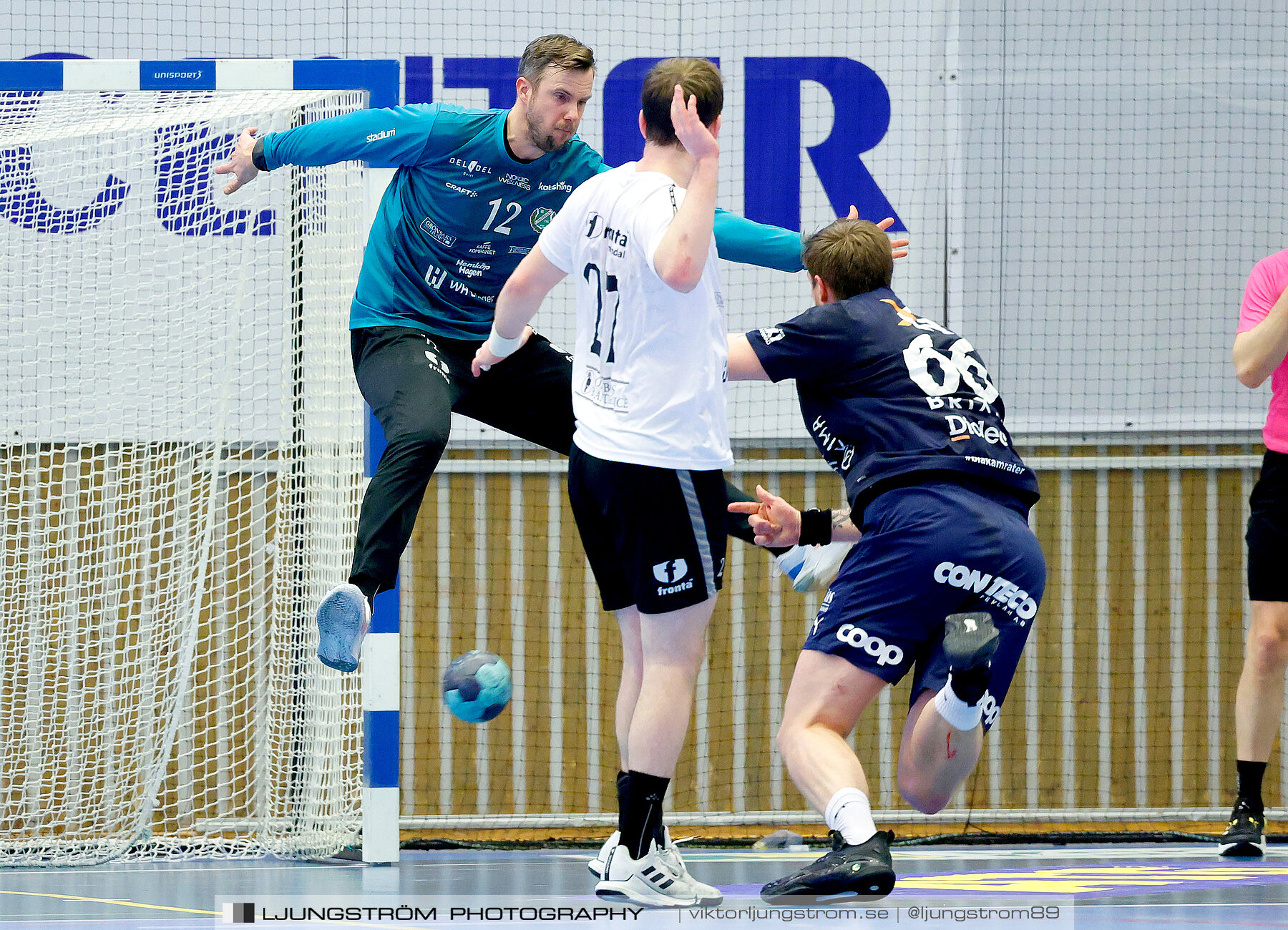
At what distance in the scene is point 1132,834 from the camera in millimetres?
6141

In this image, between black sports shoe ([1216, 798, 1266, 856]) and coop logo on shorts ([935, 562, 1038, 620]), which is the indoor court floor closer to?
black sports shoe ([1216, 798, 1266, 856])

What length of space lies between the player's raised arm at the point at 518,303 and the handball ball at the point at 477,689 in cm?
92

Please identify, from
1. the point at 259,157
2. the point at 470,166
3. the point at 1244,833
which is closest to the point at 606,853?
Result: the point at 470,166

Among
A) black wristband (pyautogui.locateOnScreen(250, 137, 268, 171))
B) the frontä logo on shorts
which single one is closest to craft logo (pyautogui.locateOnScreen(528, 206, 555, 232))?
black wristband (pyautogui.locateOnScreen(250, 137, 268, 171))

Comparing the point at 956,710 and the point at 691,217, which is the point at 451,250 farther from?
the point at 956,710

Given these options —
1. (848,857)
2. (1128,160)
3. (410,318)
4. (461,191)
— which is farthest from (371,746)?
(1128,160)

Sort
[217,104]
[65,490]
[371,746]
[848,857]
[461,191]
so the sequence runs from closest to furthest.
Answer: [848,857] < [461,191] < [371,746] < [217,104] < [65,490]

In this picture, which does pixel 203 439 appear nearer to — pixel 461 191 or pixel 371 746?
pixel 371 746

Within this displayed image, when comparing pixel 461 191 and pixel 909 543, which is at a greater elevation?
pixel 461 191

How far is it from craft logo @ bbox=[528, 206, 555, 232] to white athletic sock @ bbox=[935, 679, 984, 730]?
78.1 inches

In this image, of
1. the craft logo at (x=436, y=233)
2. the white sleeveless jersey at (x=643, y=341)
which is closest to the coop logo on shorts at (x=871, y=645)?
the white sleeveless jersey at (x=643, y=341)

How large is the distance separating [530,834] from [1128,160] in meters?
4.40

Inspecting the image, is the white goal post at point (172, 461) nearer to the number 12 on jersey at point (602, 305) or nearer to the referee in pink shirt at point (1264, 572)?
the number 12 on jersey at point (602, 305)

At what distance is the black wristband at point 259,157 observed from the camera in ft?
14.4
